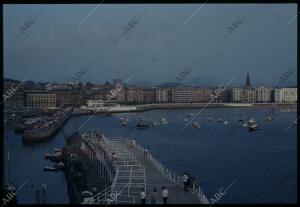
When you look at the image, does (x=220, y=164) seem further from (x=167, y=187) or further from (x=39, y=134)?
(x=39, y=134)

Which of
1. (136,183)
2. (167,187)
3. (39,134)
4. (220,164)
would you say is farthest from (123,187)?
(39,134)

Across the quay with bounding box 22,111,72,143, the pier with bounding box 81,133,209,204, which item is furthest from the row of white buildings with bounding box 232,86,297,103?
the pier with bounding box 81,133,209,204

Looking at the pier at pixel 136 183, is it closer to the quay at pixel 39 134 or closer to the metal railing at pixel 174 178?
the metal railing at pixel 174 178

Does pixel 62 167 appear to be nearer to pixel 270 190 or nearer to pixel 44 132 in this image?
pixel 270 190

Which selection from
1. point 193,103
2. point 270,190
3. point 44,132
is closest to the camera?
point 270,190

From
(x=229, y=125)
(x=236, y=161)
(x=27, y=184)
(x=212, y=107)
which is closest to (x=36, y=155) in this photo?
(x=27, y=184)

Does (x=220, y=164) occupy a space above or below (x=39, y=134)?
below

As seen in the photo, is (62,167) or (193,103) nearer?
(62,167)

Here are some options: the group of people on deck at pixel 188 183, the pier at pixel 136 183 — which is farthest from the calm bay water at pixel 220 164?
the group of people on deck at pixel 188 183

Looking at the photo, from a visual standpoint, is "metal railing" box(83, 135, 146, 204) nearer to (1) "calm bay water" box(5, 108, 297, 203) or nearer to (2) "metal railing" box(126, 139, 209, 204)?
(2) "metal railing" box(126, 139, 209, 204)

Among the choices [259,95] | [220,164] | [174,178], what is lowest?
[220,164]

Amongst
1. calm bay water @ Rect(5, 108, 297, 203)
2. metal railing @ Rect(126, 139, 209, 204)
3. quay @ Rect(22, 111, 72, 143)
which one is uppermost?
metal railing @ Rect(126, 139, 209, 204)
